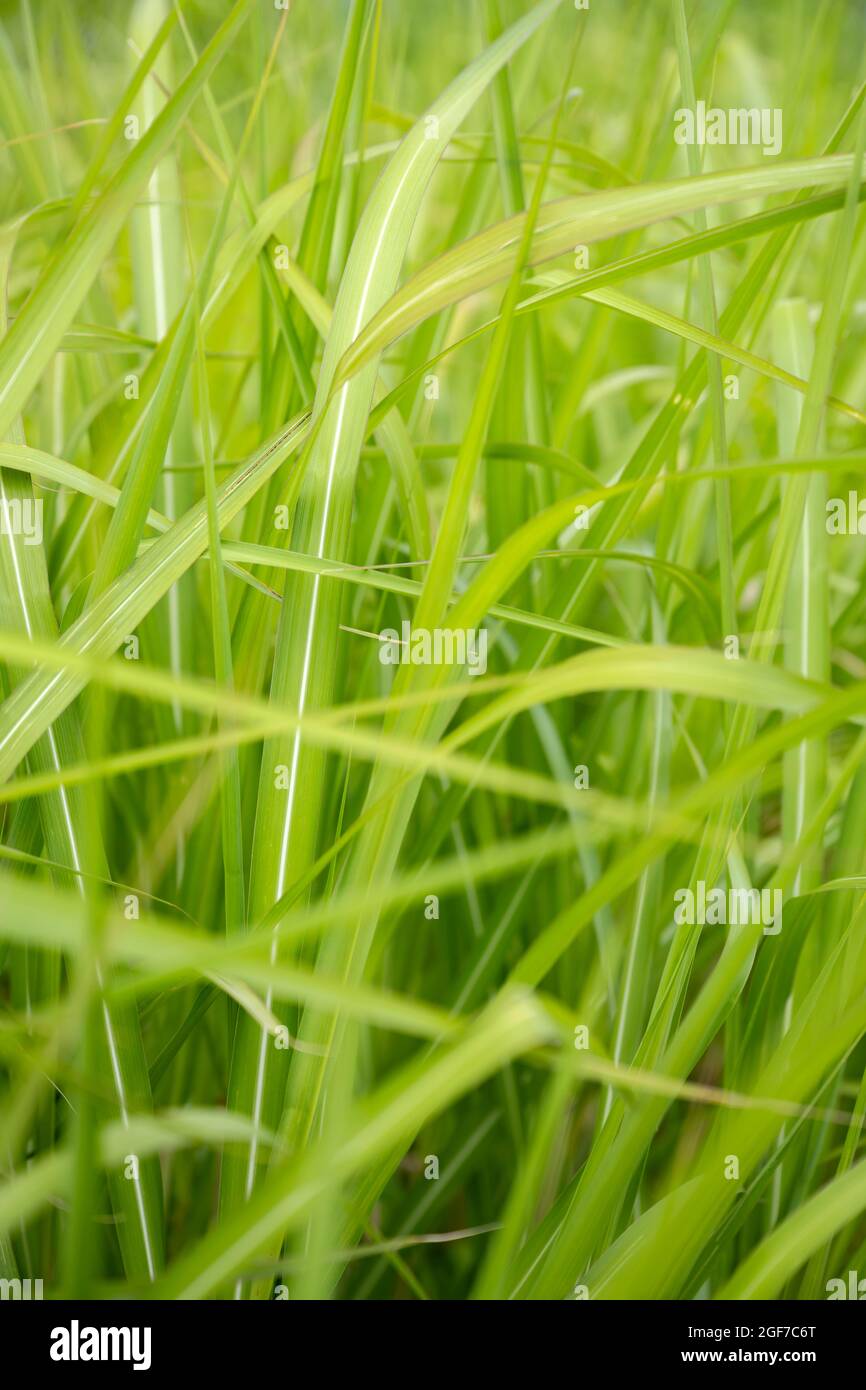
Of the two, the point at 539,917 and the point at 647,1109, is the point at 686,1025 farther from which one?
the point at 539,917

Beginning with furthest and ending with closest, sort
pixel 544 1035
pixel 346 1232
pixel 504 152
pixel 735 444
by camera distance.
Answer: pixel 735 444 < pixel 504 152 < pixel 346 1232 < pixel 544 1035

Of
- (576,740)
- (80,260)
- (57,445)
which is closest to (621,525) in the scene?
(576,740)

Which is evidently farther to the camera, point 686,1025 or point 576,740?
point 576,740

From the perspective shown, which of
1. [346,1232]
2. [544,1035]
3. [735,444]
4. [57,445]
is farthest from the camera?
[735,444]
